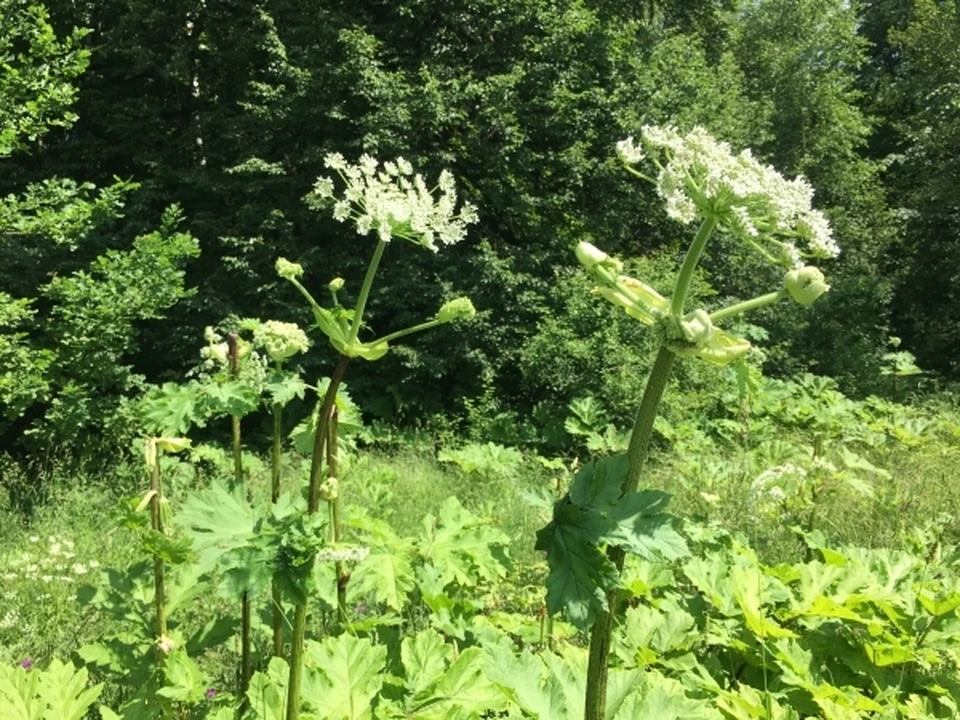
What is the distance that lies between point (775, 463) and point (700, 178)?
15.0ft

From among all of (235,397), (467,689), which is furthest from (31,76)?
(467,689)

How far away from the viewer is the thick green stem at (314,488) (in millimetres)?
1499

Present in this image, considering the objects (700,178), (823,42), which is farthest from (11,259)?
(823,42)

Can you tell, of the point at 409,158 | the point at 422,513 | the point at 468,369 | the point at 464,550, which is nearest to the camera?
the point at 464,550

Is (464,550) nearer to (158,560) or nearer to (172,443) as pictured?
(158,560)

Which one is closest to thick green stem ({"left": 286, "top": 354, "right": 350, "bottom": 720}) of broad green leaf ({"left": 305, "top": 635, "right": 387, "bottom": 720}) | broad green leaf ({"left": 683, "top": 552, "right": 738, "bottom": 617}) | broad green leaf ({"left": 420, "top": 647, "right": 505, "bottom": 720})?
broad green leaf ({"left": 305, "top": 635, "right": 387, "bottom": 720})

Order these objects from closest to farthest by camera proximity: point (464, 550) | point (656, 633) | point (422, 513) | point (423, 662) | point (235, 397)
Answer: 1. point (423, 662)
2. point (235, 397)
3. point (656, 633)
4. point (464, 550)
5. point (422, 513)

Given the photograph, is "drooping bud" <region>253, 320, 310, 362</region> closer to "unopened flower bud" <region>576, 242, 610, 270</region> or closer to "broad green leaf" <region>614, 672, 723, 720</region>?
"unopened flower bud" <region>576, 242, 610, 270</region>

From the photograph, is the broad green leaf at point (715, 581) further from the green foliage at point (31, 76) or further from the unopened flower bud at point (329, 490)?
the green foliage at point (31, 76)

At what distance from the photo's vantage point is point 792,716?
1.81 meters

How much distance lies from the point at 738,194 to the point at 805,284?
0.59ft

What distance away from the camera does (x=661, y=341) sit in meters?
1.19

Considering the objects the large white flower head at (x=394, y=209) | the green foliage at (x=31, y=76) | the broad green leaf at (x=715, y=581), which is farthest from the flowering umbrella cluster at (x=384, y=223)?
the green foliage at (x=31, y=76)

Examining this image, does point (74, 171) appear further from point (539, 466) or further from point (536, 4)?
point (539, 466)
